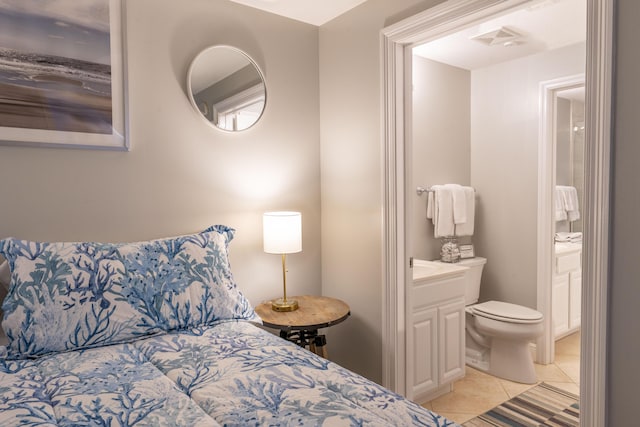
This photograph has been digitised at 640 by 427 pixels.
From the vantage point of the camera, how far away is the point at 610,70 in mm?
1499

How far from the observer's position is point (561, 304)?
11.8 ft

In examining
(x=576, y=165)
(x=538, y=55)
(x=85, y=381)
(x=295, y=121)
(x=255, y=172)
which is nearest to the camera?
(x=85, y=381)

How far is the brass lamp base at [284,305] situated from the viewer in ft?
7.70

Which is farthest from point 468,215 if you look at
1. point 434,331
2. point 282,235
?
point 282,235

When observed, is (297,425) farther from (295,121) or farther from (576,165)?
(576,165)

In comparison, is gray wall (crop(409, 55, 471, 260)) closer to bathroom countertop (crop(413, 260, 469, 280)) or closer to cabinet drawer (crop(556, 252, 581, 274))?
bathroom countertop (crop(413, 260, 469, 280))

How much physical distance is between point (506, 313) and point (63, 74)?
3.05m

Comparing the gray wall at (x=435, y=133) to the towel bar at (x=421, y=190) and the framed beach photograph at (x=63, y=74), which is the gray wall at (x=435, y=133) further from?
the framed beach photograph at (x=63, y=74)

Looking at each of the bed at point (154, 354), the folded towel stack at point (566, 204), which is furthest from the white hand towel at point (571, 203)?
the bed at point (154, 354)

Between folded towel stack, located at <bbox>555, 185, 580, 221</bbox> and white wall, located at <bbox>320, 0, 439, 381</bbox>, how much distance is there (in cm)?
237

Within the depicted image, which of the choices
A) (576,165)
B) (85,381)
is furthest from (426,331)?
(576,165)

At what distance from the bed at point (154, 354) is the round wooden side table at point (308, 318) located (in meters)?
0.20

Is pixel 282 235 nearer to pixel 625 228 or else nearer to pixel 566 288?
pixel 625 228

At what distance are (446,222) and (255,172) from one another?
167cm
